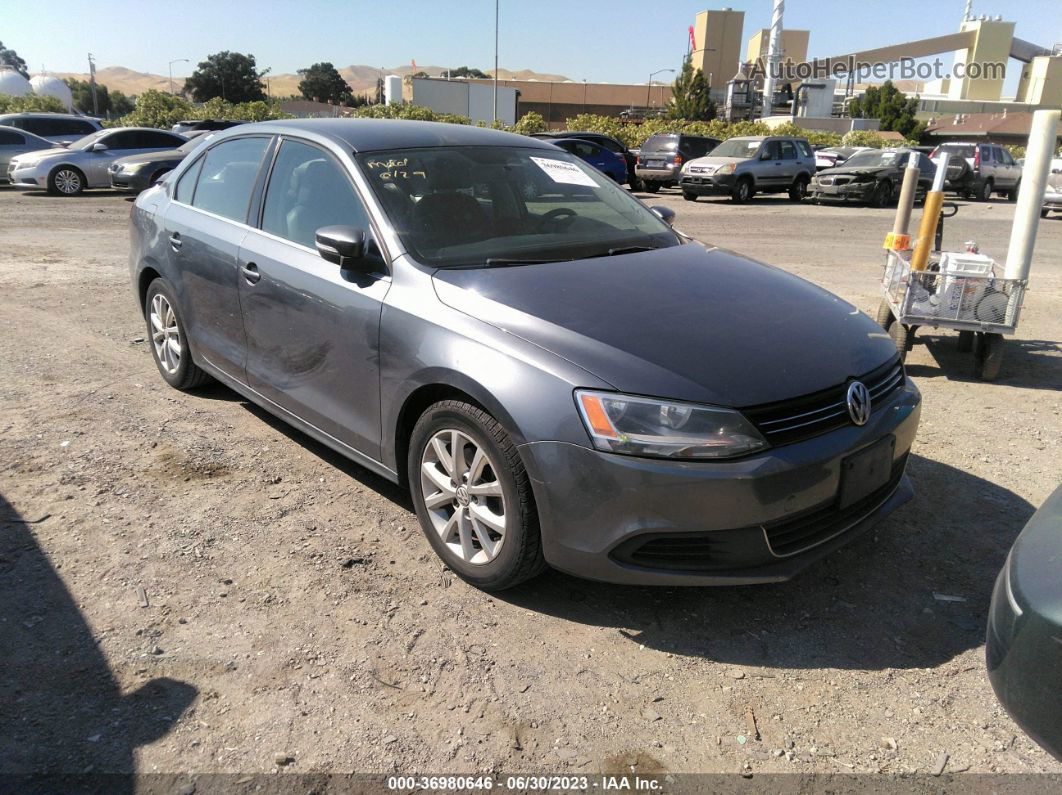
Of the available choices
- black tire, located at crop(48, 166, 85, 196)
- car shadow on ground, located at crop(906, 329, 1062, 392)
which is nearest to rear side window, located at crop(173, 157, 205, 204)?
car shadow on ground, located at crop(906, 329, 1062, 392)

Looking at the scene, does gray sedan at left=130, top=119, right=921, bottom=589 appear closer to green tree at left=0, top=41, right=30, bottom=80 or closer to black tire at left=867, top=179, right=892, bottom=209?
black tire at left=867, top=179, right=892, bottom=209

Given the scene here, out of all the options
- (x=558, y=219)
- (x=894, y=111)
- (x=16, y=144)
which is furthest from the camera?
(x=894, y=111)

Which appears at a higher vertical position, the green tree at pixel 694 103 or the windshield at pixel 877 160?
the green tree at pixel 694 103

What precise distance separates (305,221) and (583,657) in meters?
2.41

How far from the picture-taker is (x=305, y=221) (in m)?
3.89

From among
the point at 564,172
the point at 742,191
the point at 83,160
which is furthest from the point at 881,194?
the point at 564,172

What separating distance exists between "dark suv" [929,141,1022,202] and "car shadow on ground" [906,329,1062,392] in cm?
1988

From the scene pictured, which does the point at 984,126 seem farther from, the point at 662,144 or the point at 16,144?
the point at 16,144

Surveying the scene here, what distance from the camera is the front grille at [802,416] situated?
2727 millimetres

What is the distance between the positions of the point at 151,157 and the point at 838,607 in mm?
17910

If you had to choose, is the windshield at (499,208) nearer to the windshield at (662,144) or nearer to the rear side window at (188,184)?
the rear side window at (188,184)

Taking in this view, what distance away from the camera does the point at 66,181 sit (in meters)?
18.1

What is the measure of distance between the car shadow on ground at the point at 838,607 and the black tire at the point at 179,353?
294cm

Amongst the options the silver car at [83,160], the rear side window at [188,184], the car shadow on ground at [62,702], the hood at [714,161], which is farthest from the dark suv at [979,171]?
the car shadow on ground at [62,702]
